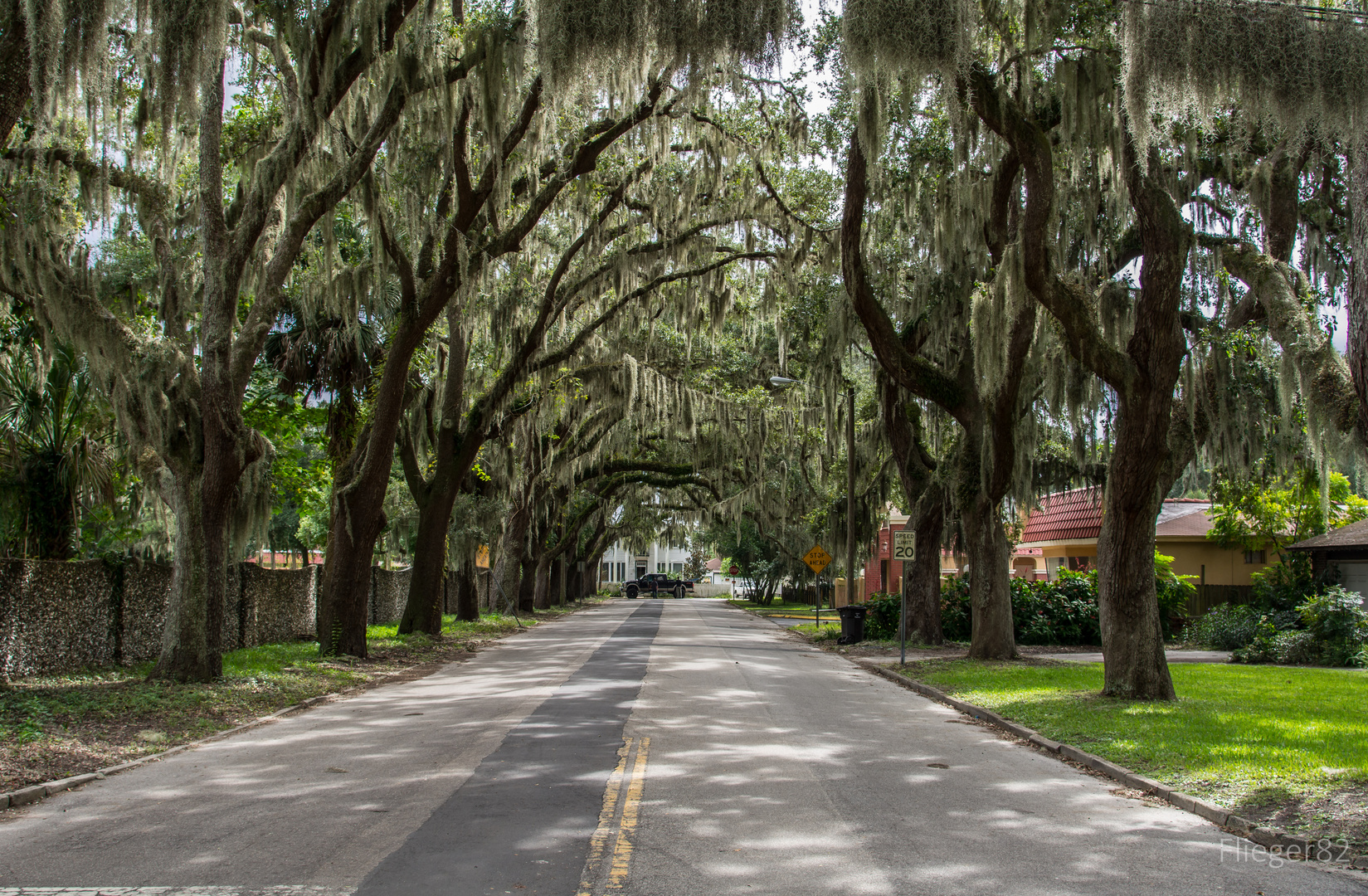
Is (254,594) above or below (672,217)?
below

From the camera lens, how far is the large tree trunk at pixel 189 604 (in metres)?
11.7

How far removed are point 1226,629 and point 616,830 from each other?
19882 millimetres

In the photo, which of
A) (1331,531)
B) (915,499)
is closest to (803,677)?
(915,499)

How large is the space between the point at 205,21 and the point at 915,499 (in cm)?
1566

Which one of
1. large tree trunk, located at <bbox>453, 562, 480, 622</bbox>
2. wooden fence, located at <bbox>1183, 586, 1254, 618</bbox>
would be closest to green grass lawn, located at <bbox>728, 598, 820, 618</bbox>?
wooden fence, located at <bbox>1183, 586, 1254, 618</bbox>

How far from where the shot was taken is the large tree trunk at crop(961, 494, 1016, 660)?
1717 centimetres

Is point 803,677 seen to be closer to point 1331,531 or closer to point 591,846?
point 591,846

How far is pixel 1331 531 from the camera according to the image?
21.8m

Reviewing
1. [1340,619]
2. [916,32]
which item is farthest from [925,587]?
[916,32]

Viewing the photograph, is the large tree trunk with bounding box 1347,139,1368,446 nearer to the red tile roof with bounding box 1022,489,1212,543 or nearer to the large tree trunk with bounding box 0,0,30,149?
the large tree trunk with bounding box 0,0,30,149

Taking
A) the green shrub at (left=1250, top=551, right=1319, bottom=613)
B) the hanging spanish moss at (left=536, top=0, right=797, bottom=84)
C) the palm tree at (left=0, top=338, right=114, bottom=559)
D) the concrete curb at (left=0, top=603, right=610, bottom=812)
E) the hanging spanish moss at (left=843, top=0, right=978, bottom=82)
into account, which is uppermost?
the hanging spanish moss at (left=536, top=0, right=797, bottom=84)

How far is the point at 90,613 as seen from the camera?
13.3 meters

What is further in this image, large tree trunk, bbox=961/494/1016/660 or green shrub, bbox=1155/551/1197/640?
green shrub, bbox=1155/551/1197/640

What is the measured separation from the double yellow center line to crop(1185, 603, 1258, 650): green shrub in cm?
1717
